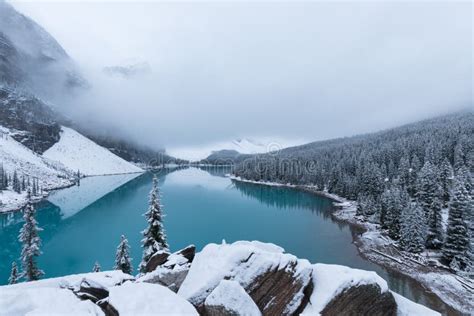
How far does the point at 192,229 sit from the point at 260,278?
56936 millimetres

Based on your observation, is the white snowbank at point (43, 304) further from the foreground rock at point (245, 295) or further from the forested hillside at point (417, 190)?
the forested hillside at point (417, 190)

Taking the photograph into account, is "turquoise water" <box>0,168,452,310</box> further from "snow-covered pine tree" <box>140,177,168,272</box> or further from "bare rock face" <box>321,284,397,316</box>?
"bare rock face" <box>321,284,397,316</box>

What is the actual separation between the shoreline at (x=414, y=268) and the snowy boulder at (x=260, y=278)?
33.6 m

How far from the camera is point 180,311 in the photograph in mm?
8789

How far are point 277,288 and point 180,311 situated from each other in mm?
4072

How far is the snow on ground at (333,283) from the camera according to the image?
980 centimetres

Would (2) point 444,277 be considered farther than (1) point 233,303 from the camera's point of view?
Yes

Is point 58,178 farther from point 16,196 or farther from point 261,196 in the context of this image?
point 261,196

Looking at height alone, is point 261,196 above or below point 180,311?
below

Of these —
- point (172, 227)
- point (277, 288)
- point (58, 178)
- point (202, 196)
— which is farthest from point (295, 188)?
point (58, 178)

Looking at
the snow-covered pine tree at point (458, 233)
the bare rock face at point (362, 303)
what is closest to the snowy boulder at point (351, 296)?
the bare rock face at point (362, 303)

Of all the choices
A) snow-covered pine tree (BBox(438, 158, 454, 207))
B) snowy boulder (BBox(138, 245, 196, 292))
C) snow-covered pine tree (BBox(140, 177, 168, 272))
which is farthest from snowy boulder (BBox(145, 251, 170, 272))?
snow-covered pine tree (BBox(438, 158, 454, 207))

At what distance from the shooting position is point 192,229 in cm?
6425

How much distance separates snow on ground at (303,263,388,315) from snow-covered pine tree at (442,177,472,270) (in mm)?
41906
